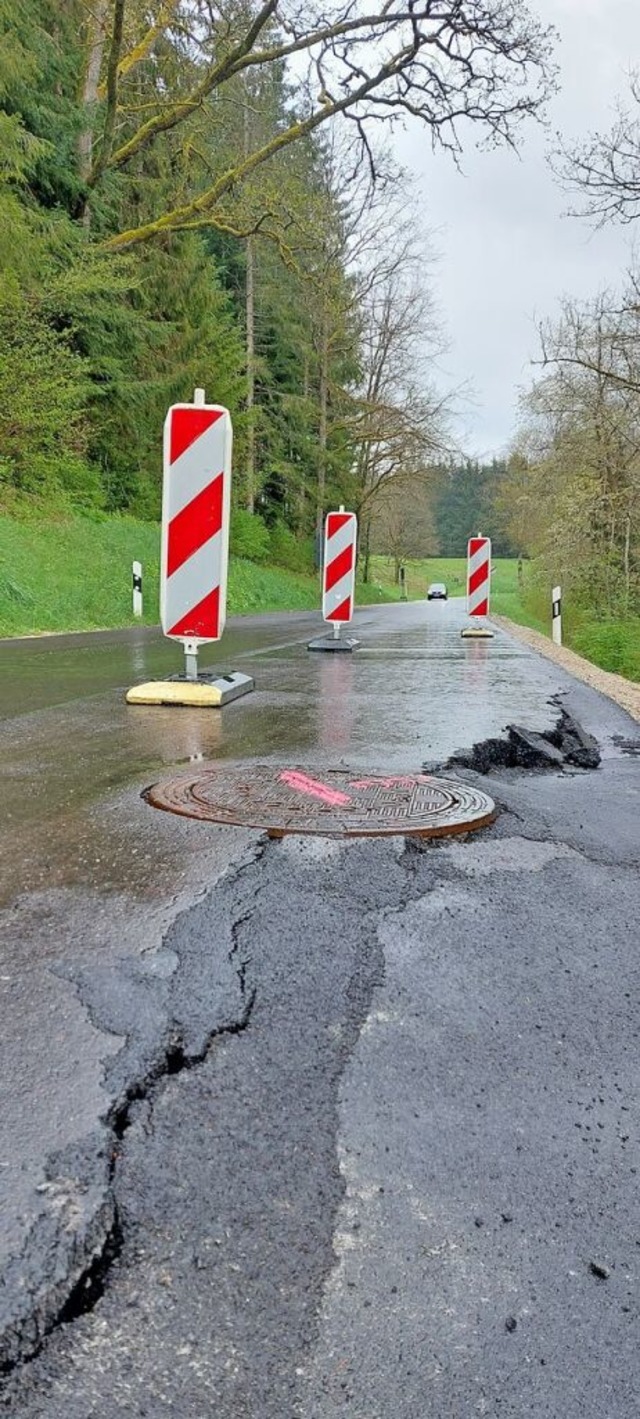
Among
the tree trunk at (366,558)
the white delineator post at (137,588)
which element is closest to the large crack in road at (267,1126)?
the white delineator post at (137,588)

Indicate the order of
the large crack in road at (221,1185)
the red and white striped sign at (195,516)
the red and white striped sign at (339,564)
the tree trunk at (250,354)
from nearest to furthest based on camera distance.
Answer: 1. the large crack in road at (221,1185)
2. the red and white striped sign at (195,516)
3. the red and white striped sign at (339,564)
4. the tree trunk at (250,354)

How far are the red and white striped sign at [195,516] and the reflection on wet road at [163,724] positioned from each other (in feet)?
2.35

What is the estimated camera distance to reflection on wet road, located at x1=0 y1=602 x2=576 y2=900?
293 cm

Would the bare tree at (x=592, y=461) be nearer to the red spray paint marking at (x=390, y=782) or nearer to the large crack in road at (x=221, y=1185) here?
the red spray paint marking at (x=390, y=782)

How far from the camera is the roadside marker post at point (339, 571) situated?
10.3m

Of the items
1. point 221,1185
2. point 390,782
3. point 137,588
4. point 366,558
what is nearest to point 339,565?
point 137,588

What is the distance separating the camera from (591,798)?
3729mm

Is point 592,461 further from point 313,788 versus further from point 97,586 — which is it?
point 313,788

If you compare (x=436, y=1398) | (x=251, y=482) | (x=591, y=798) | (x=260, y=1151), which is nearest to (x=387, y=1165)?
(x=260, y=1151)

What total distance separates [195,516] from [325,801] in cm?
307

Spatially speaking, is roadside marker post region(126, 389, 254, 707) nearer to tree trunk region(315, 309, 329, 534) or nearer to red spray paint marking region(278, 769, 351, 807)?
red spray paint marking region(278, 769, 351, 807)

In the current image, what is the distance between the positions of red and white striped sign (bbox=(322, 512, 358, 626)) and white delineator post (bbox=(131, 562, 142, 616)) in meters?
5.64

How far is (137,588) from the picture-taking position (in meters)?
15.7

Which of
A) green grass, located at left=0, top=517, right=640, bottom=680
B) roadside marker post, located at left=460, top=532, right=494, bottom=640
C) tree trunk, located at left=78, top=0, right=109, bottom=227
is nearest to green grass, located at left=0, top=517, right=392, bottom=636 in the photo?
green grass, located at left=0, top=517, right=640, bottom=680
